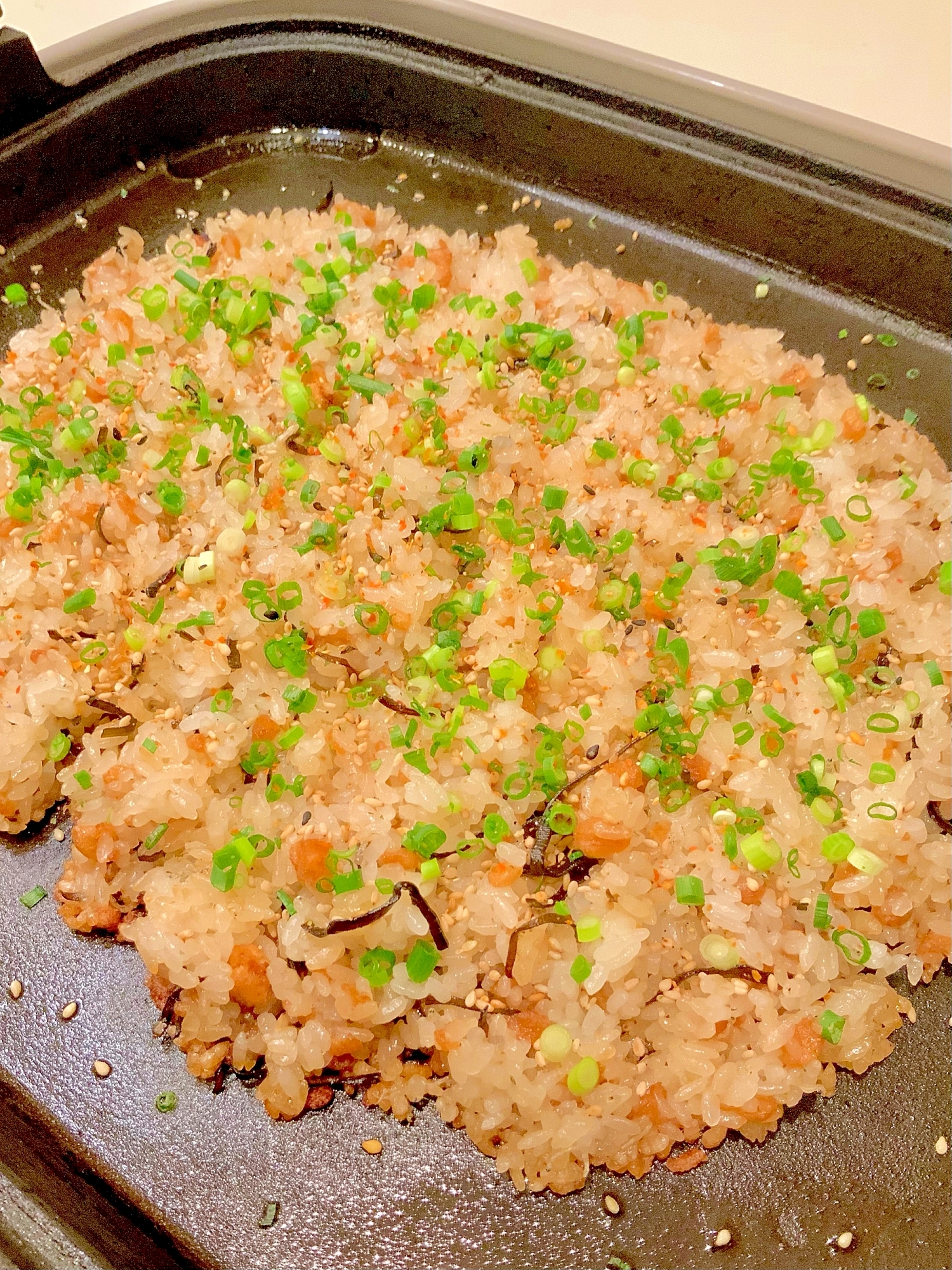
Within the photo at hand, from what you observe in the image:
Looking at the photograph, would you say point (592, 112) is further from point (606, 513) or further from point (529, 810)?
point (529, 810)

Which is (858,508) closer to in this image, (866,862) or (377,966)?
(866,862)

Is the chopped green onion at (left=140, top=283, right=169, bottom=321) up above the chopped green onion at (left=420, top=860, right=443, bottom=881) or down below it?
above

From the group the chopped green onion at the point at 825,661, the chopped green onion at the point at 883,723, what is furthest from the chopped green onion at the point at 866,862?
the chopped green onion at the point at 825,661

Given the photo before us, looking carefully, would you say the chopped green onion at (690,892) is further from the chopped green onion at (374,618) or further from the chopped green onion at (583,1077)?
the chopped green onion at (374,618)

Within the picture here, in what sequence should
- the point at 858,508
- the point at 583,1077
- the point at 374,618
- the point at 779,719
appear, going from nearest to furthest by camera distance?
the point at 583,1077 < the point at 779,719 < the point at 374,618 < the point at 858,508

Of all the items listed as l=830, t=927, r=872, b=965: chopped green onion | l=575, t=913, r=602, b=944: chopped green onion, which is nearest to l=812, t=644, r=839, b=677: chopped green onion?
l=830, t=927, r=872, b=965: chopped green onion

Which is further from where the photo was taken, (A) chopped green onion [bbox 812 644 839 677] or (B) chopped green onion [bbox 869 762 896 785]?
(A) chopped green onion [bbox 812 644 839 677]

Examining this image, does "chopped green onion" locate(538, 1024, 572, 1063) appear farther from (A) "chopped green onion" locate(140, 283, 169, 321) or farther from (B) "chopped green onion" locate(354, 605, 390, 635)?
(A) "chopped green onion" locate(140, 283, 169, 321)

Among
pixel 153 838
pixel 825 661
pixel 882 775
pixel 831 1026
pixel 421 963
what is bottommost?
pixel 831 1026

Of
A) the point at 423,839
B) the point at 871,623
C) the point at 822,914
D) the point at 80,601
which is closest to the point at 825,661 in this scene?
the point at 871,623

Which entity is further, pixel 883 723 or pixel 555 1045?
pixel 883 723
